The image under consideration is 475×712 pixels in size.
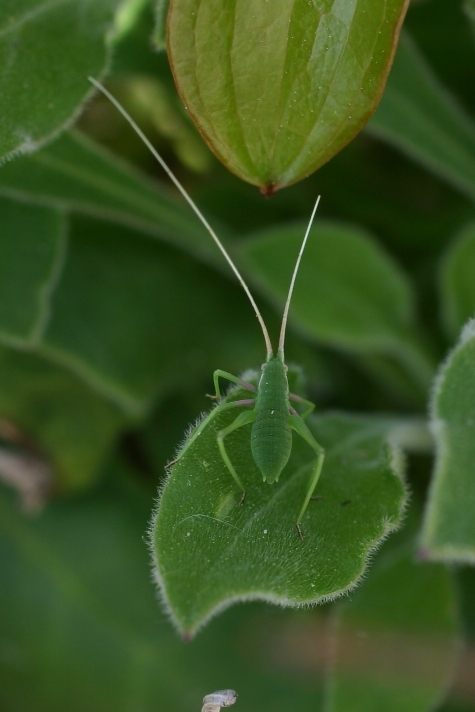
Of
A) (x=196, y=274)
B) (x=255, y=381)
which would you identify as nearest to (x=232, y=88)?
(x=255, y=381)

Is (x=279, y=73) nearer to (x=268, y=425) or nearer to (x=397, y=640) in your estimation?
(x=268, y=425)

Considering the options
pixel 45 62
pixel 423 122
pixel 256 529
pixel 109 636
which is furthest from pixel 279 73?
pixel 109 636

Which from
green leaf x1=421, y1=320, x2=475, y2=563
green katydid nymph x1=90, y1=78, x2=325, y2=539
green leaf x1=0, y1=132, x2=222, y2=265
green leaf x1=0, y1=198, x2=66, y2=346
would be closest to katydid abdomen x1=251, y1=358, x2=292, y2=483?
green katydid nymph x1=90, y1=78, x2=325, y2=539

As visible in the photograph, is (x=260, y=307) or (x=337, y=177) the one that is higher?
(x=337, y=177)

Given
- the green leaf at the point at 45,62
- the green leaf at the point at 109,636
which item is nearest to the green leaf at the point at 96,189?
the green leaf at the point at 45,62

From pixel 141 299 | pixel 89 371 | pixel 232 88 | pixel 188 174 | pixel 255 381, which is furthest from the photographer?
pixel 188 174

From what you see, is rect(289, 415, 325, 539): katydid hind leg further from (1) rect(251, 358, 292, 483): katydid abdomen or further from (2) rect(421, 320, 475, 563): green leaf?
(2) rect(421, 320, 475, 563): green leaf

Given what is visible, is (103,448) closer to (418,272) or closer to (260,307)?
(260,307)
